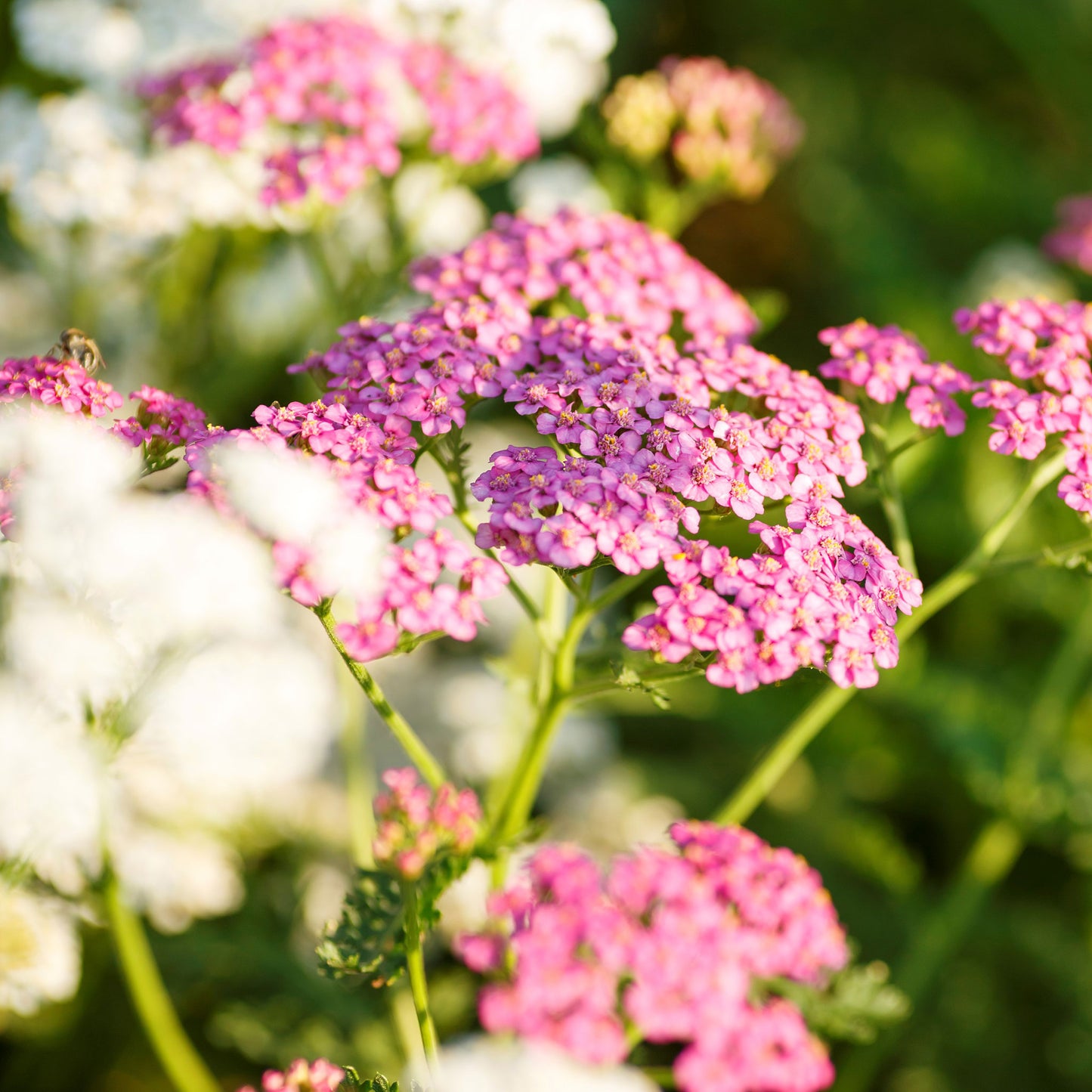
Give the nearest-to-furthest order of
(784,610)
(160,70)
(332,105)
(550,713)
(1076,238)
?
(784,610), (550,713), (332,105), (160,70), (1076,238)

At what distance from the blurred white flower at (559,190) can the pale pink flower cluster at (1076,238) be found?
4.79ft

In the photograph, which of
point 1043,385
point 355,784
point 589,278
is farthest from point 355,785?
point 1043,385

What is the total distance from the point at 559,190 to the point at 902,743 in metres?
1.90

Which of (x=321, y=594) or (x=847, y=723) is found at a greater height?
(x=321, y=594)

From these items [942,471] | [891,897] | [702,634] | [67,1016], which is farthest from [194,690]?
[942,471]

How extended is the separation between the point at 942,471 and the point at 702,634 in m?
2.82

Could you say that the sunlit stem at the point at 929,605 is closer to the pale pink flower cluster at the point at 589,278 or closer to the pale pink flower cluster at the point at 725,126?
the pale pink flower cluster at the point at 589,278

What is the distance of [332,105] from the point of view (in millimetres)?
2148

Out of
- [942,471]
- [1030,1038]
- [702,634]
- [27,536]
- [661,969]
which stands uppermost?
[27,536]

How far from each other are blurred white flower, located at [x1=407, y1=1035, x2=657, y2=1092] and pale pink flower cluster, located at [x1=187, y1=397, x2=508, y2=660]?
1.58 ft

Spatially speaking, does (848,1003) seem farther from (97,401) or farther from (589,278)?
(97,401)

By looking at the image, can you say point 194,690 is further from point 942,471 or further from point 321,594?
point 942,471

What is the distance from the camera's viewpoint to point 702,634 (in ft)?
4.47

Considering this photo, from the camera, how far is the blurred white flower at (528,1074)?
1.19 metres
